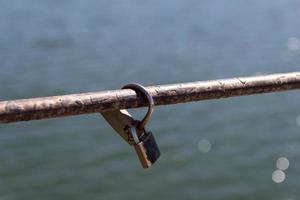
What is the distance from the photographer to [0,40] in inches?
472

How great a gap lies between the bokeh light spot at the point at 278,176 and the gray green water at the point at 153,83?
56 mm

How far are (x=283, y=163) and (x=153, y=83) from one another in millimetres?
2810

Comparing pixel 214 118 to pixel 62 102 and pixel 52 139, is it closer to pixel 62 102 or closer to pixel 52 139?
pixel 52 139

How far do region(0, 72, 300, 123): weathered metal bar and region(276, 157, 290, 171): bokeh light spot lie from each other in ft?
20.7

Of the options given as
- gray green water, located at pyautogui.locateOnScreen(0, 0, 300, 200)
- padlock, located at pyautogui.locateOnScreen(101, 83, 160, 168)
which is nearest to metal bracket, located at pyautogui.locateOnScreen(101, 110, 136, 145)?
padlock, located at pyautogui.locateOnScreen(101, 83, 160, 168)

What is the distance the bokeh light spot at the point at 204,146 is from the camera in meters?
8.37

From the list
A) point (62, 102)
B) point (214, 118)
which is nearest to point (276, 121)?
point (214, 118)

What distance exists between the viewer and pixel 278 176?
25.6 feet

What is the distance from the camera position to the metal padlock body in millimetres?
1636

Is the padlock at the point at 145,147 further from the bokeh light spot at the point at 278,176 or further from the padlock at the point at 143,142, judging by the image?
the bokeh light spot at the point at 278,176

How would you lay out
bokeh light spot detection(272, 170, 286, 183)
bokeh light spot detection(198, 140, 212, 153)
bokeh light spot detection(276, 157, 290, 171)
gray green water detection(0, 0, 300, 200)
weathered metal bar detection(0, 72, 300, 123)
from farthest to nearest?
bokeh light spot detection(198, 140, 212, 153) < bokeh light spot detection(276, 157, 290, 171) < bokeh light spot detection(272, 170, 286, 183) < gray green water detection(0, 0, 300, 200) < weathered metal bar detection(0, 72, 300, 123)

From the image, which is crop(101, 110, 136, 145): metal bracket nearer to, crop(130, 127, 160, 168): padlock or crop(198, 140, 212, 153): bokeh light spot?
crop(130, 127, 160, 168): padlock

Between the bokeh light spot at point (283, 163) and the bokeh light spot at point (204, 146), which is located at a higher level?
the bokeh light spot at point (283, 163)

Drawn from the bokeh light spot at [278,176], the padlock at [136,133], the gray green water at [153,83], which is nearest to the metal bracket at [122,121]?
the padlock at [136,133]
